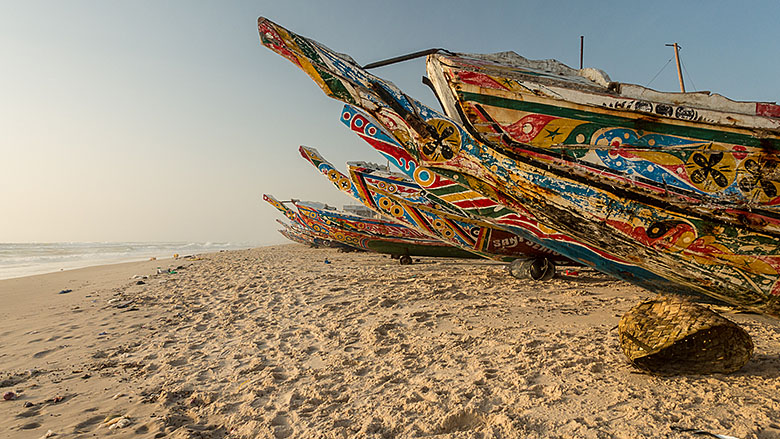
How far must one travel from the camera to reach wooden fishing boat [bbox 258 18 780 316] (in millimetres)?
2590

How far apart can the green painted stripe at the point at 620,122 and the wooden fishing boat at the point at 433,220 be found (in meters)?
2.63

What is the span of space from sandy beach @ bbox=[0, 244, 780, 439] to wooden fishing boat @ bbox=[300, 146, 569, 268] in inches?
48.0

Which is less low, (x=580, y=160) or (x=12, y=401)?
(x=580, y=160)

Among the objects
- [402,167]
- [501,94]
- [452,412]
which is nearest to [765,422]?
[452,412]

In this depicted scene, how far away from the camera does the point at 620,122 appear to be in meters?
2.82

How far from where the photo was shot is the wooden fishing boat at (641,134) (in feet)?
8.18

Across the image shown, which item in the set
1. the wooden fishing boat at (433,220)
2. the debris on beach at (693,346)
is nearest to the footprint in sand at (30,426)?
the debris on beach at (693,346)

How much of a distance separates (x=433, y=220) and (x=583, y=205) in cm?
435

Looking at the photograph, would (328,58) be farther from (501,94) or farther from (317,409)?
(317,409)

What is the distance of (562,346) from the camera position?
3.04 meters

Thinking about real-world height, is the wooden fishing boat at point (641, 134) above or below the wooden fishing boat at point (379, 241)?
above

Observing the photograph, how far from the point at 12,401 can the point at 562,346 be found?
4124 millimetres

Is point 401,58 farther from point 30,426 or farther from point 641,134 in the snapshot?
point 30,426

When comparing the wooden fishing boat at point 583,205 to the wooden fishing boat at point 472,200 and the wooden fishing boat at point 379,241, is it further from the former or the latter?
the wooden fishing boat at point 379,241
